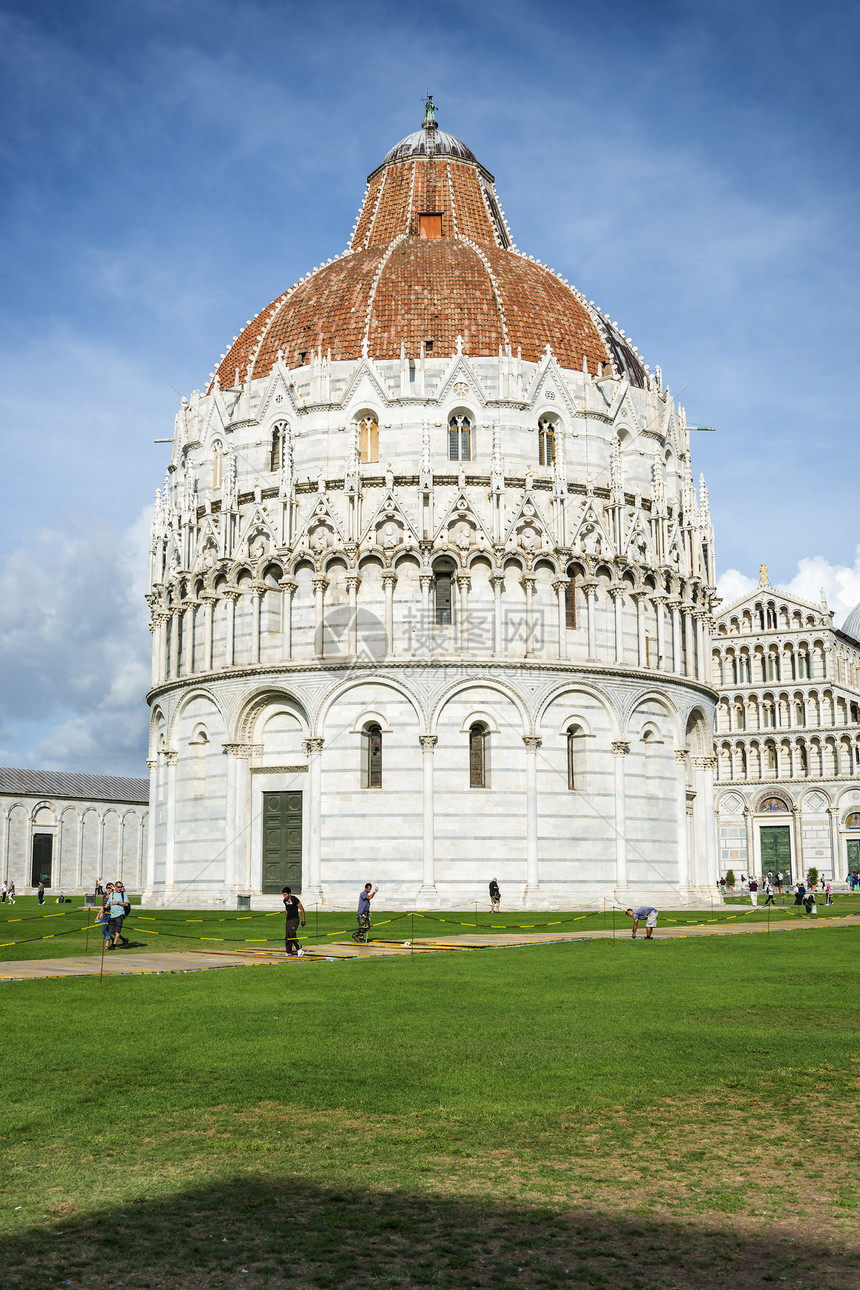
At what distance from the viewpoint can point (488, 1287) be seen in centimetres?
722

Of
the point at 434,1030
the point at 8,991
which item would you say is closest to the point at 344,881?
the point at 8,991

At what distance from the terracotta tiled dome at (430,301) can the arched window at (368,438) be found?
301cm

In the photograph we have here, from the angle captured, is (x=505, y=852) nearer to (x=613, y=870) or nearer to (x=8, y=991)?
(x=613, y=870)

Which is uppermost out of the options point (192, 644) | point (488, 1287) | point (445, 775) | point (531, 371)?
point (531, 371)

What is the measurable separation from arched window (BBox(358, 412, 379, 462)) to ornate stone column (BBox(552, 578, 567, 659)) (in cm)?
960

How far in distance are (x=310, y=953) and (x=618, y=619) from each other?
27.3 metres

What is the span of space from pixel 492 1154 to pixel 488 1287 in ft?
8.78

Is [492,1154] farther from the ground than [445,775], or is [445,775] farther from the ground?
[445,775]

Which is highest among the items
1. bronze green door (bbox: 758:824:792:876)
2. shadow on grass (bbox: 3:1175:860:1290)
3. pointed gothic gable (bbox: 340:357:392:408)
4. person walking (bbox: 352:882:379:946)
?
pointed gothic gable (bbox: 340:357:392:408)

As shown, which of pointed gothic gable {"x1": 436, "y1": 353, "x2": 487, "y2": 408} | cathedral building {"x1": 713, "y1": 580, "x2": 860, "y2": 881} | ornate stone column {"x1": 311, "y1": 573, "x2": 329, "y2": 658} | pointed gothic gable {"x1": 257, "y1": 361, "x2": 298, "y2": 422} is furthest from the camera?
cathedral building {"x1": 713, "y1": 580, "x2": 860, "y2": 881}

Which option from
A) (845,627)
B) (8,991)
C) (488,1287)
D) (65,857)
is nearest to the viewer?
(488,1287)

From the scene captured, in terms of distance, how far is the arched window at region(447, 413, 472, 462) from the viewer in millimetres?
52562

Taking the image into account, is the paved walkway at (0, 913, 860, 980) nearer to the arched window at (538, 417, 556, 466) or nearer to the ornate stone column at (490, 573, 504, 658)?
the ornate stone column at (490, 573, 504, 658)

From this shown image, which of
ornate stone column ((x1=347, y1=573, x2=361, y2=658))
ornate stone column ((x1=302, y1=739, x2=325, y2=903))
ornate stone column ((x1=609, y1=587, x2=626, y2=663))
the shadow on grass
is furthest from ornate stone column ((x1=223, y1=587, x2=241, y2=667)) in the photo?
the shadow on grass
